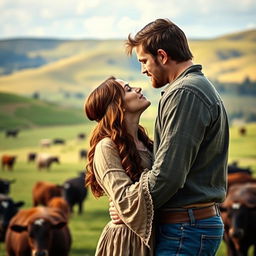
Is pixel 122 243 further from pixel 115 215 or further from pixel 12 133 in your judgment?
pixel 12 133

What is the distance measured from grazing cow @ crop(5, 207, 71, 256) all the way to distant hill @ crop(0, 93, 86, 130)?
63.4 ft

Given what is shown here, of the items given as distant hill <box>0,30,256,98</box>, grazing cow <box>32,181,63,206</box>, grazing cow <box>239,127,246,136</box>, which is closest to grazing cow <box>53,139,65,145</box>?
distant hill <box>0,30,256,98</box>

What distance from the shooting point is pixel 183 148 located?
315 centimetres

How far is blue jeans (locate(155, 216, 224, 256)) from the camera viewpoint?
324cm

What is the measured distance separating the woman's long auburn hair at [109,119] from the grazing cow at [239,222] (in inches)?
337

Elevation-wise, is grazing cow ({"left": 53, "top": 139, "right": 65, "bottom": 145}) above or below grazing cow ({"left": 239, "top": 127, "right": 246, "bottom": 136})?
below

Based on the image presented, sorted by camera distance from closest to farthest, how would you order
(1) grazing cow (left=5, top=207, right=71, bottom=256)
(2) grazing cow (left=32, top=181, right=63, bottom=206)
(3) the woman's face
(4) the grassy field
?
1. (3) the woman's face
2. (1) grazing cow (left=5, top=207, right=71, bottom=256)
3. (2) grazing cow (left=32, top=181, right=63, bottom=206)
4. (4) the grassy field

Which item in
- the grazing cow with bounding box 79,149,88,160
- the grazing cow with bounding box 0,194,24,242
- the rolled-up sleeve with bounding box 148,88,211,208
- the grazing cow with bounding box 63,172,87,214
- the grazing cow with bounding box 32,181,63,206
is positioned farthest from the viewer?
the grazing cow with bounding box 79,149,88,160

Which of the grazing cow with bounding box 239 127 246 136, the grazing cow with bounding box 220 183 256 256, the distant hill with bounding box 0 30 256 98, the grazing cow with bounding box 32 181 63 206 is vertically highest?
the grazing cow with bounding box 220 183 256 256

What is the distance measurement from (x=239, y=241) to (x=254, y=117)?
1952cm

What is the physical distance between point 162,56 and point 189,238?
2.54ft

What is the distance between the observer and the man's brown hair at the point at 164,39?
10.7ft

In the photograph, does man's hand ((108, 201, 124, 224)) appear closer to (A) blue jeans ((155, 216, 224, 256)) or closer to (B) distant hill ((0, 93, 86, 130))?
(A) blue jeans ((155, 216, 224, 256))

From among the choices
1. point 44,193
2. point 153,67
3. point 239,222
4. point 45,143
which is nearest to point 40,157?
point 45,143
